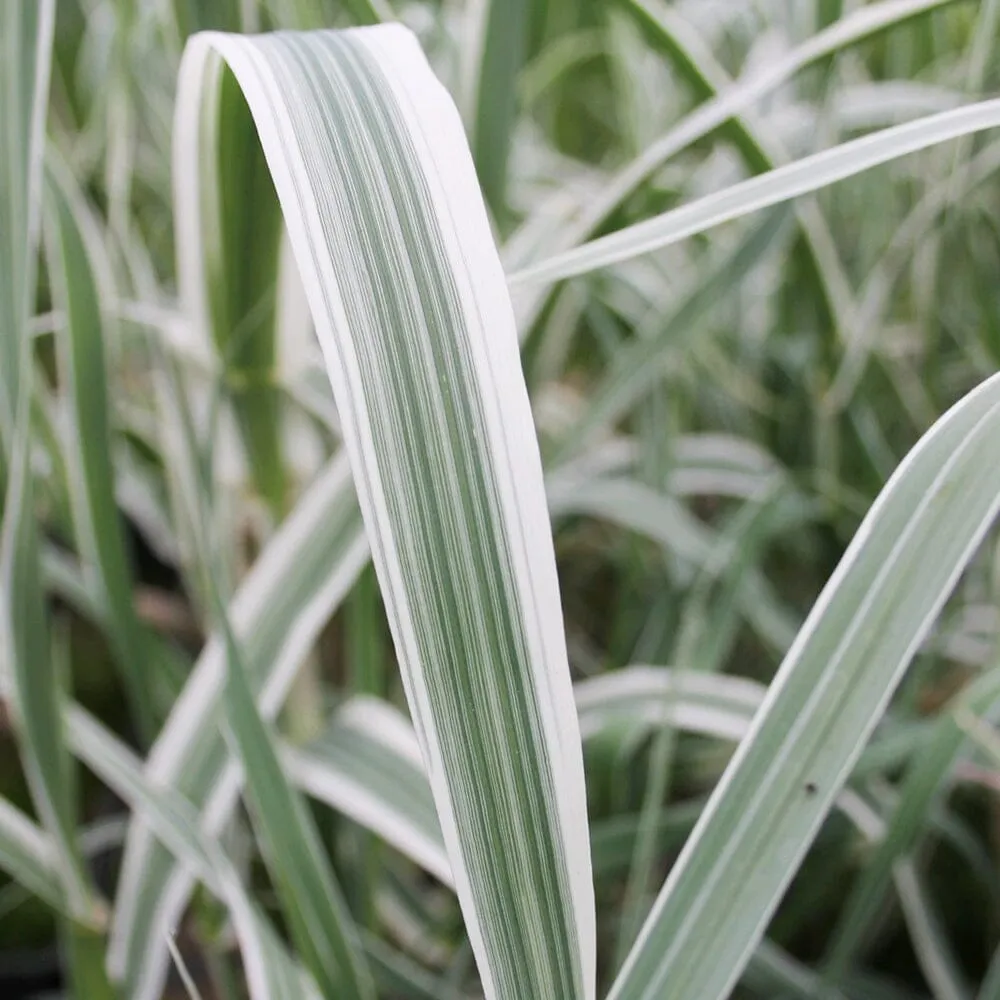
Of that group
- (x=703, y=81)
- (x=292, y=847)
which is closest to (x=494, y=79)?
(x=703, y=81)

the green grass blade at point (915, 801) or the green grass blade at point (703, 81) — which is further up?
the green grass blade at point (703, 81)

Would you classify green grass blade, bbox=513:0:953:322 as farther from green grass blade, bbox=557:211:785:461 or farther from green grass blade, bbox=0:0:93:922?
green grass blade, bbox=0:0:93:922

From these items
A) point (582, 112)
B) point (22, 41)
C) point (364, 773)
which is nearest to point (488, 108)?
point (22, 41)

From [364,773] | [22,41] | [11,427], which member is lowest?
[364,773]

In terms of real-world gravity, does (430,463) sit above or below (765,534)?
above

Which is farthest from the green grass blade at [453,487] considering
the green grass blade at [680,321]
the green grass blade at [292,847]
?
the green grass blade at [680,321]

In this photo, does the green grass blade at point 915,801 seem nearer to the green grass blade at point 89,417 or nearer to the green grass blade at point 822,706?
the green grass blade at point 822,706

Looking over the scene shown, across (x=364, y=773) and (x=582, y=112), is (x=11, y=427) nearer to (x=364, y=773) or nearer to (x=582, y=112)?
(x=364, y=773)

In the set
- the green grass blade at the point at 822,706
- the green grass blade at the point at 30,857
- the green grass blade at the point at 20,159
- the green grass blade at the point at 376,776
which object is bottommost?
the green grass blade at the point at 30,857
